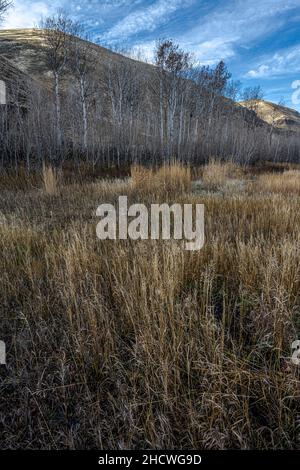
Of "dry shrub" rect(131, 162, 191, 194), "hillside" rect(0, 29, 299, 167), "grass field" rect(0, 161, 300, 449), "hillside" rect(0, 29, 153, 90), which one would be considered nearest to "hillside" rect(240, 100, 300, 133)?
"hillside" rect(0, 29, 299, 167)

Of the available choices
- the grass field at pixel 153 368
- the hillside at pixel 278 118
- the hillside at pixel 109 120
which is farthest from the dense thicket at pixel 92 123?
the hillside at pixel 278 118

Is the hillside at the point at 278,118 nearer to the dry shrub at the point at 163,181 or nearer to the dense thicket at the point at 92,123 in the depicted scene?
the dense thicket at the point at 92,123

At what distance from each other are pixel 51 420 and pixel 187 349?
2.61 feet

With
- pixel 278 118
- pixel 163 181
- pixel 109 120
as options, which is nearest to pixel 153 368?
pixel 163 181

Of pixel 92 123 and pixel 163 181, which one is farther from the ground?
pixel 92 123

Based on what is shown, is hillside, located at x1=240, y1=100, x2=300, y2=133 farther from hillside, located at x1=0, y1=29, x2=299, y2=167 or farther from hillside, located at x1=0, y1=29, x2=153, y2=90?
hillside, located at x1=0, y1=29, x2=153, y2=90

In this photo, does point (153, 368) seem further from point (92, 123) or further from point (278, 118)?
point (278, 118)

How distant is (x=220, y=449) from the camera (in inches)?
48.1

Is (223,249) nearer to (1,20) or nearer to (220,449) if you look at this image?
(220,449)

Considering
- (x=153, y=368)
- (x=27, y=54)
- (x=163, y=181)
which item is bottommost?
(x=153, y=368)

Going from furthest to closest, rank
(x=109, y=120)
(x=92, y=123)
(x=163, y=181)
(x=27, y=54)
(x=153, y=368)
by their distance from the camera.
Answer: (x=27, y=54) → (x=109, y=120) → (x=92, y=123) → (x=163, y=181) → (x=153, y=368)

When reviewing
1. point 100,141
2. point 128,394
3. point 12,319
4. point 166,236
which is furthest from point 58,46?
point 128,394

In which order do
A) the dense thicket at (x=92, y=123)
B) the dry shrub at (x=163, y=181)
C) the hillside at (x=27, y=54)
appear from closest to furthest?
1. the dry shrub at (x=163, y=181)
2. the dense thicket at (x=92, y=123)
3. the hillside at (x=27, y=54)

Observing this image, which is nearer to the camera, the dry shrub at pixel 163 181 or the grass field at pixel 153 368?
the grass field at pixel 153 368
